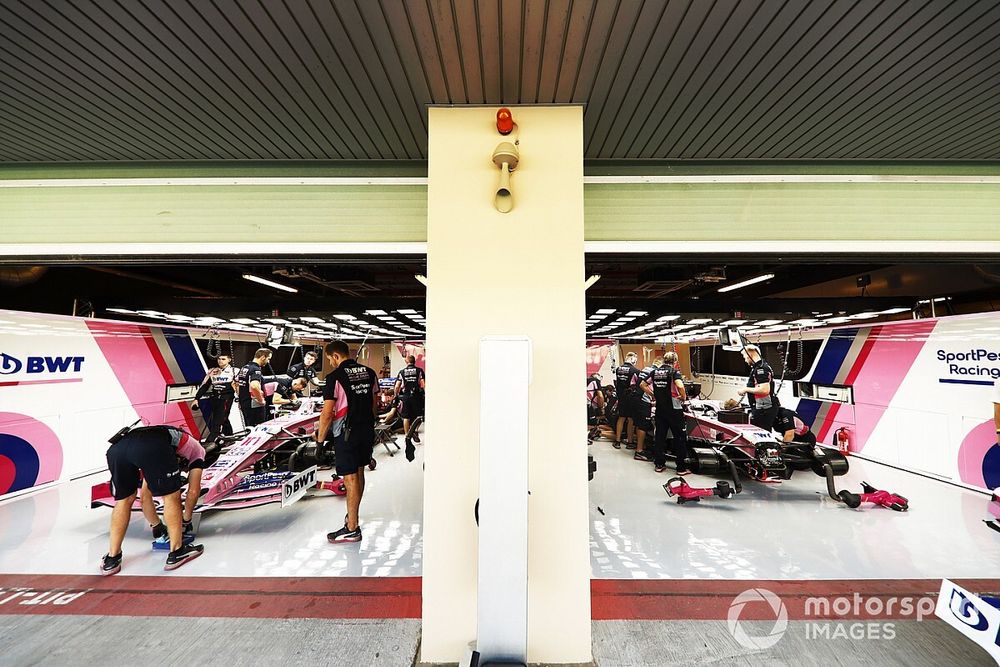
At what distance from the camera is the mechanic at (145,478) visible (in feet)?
10.3

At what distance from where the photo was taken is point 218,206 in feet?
9.25

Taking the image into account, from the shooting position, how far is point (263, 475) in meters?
4.41

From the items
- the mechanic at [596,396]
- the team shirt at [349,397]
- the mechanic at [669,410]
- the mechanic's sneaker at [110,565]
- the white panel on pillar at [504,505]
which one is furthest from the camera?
the mechanic at [596,396]

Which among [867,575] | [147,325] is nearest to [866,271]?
[867,575]

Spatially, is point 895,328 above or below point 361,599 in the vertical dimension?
above

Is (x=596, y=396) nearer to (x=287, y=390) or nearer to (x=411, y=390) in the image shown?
(x=411, y=390)

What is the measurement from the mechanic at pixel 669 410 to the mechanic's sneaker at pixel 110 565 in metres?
6.41

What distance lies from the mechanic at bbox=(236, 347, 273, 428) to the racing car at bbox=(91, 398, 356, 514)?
1.55 meters

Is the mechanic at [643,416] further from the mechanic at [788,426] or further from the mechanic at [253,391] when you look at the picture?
the mechanic at [253,391]

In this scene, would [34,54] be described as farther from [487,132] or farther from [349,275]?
[349,275]

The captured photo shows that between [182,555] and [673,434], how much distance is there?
6216 mm

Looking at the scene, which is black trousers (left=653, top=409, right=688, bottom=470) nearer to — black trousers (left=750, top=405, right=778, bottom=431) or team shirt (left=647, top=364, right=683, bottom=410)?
team shirt (left=647, top=364, right=683, bottom=410)

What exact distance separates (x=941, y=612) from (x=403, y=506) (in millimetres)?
4502

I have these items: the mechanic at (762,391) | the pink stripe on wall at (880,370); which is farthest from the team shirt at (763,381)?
the pink stripe on wall at (880,370)
